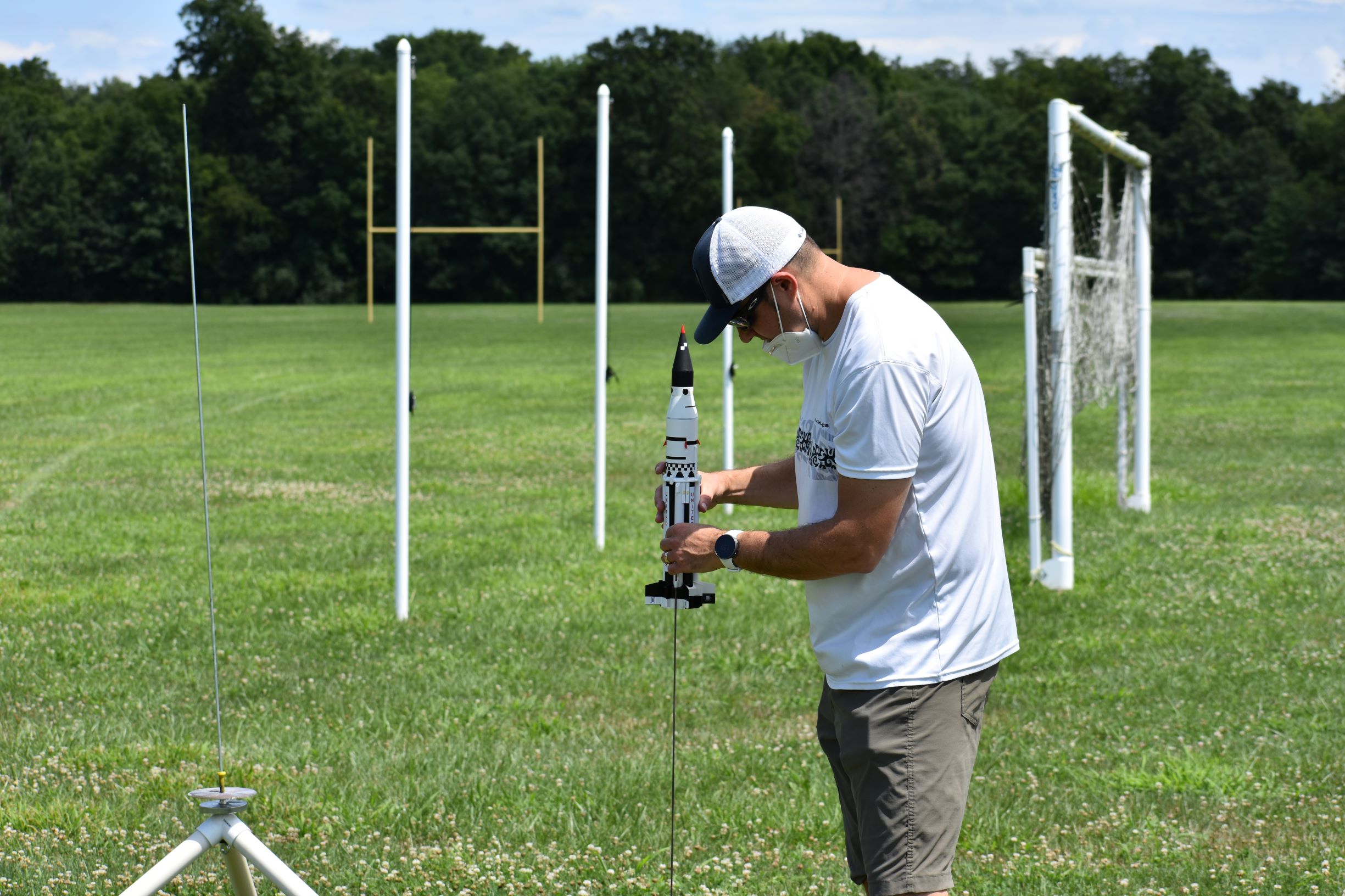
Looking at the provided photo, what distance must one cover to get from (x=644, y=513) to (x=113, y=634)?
503 centimetres

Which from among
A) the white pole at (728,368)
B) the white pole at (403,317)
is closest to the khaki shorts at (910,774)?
the white pole at (403,317)

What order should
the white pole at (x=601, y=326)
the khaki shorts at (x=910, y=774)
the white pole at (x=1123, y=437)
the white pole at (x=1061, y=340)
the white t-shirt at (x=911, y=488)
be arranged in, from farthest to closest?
the white pole at (x=1123, y=437)
the white pole at (x=601, y=326)
the white pole at (x=1061, y=340)
the khaki shorts at (x=910, y=774)
the white t-shirt at (x=911, y=488)

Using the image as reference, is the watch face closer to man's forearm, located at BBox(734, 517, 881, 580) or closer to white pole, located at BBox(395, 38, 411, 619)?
man's forearm, located at BBox(734, 517, 881, 580)

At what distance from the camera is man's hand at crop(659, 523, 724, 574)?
10.0 ft

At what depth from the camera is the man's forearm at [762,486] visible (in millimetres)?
3521

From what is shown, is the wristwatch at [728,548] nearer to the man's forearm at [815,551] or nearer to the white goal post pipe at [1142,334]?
the man's forearm at [815,551]

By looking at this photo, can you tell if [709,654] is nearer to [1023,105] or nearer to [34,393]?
[34,393]

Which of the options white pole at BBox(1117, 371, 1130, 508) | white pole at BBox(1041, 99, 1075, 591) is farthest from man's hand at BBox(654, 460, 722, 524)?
white pole at BBox(1117, 371, 1130, 508)

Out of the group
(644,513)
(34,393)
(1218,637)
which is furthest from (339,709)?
(34,393)

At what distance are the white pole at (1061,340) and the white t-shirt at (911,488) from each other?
5566mm

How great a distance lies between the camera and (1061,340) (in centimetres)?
840

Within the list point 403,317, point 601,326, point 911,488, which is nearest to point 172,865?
point 911,488

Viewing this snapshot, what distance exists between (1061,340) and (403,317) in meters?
3.92

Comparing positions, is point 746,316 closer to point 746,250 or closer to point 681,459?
point 746,250
